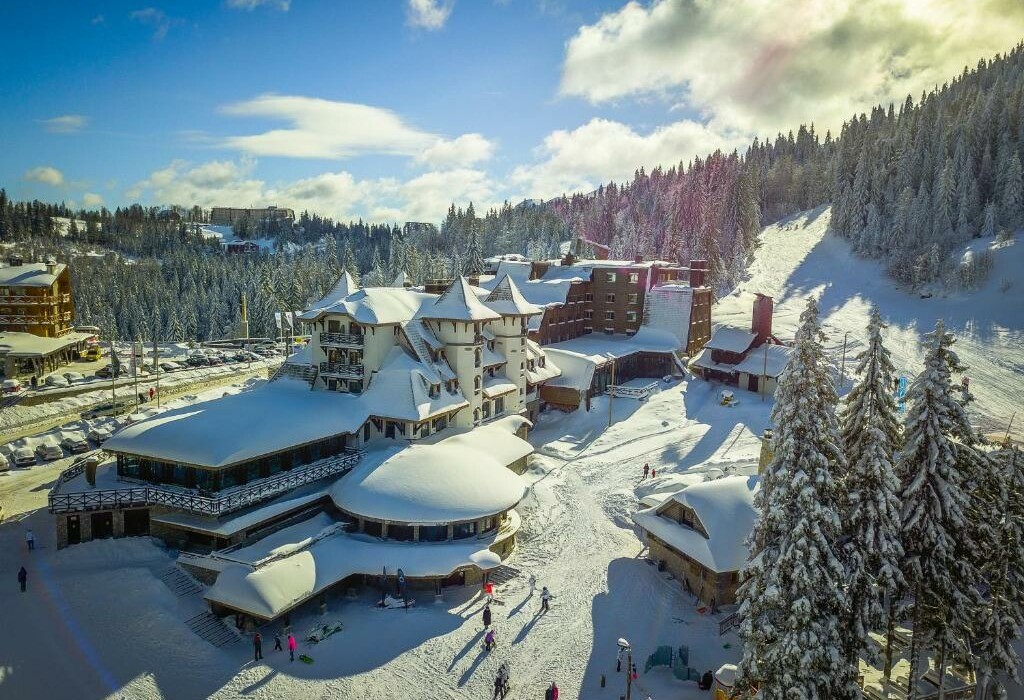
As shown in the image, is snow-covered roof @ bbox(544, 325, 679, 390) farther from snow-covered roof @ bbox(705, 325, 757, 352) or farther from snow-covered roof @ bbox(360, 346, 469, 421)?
snow-covered roof @ bbox(360, 346, 469, 421)

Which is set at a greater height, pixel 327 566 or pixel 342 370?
pixel 342 370

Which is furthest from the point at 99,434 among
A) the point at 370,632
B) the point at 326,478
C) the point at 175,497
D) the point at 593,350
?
the point at 593,350

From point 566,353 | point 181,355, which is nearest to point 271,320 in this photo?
point 181,355

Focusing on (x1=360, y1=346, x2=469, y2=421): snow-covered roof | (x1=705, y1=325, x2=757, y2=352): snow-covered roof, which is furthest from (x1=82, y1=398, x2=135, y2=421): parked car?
(x1=705, y1=325, x2=757, y2=352): snow-covered roof

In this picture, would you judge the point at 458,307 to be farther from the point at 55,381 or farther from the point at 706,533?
the point at 55,381

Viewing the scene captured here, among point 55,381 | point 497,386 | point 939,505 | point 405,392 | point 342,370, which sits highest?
point 939,505

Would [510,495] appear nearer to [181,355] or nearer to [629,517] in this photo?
[629,517]
